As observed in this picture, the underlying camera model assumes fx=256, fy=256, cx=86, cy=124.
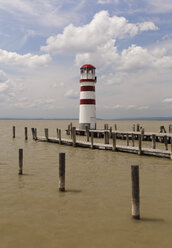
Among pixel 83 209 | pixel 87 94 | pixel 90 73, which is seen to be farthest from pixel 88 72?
pixel 83 209

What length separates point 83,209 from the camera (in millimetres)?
7500

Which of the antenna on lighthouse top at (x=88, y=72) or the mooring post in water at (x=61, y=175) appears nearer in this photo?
the mooring post in water at (x=61, y=175)

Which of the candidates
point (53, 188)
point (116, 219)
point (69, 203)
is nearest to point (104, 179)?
point (53, 188)

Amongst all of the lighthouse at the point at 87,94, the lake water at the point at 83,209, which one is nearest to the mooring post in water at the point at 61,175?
the lake water at the point at 83,209

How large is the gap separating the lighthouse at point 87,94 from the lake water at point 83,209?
15.8 metres

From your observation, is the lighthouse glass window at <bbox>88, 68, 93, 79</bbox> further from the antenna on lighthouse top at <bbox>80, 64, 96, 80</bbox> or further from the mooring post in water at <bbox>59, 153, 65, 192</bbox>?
the mooring post in water at <bbox>59, 153, 65, 192</bbox>

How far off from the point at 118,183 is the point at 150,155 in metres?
7.40

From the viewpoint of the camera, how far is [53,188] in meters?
9.62

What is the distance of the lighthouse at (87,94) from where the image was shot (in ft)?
91.6

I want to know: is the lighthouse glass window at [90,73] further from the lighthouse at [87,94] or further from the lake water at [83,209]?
the lake water at [83,209]

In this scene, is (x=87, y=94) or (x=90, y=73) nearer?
(x=87, y=94)

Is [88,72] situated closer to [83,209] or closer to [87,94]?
[87,94]

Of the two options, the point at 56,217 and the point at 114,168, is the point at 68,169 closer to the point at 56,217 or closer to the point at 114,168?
the point at 114,168

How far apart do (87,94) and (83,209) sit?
21.2 metres
